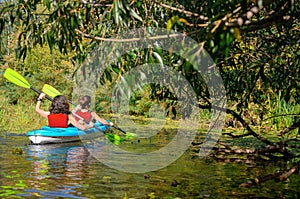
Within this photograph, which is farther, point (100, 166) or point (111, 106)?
point (111, 106)

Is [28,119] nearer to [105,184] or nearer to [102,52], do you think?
[105,184]

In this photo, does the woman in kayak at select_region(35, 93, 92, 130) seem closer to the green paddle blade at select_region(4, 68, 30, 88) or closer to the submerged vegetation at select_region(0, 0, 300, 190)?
the green paddle blade at select_region(4, 68, 30, 88)

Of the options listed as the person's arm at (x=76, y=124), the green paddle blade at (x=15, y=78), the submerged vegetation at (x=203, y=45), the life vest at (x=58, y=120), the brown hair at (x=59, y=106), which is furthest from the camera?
the green paddle blade at (x=15, y=78)

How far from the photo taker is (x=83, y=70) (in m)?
6.07

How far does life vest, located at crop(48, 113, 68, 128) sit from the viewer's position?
513 inches

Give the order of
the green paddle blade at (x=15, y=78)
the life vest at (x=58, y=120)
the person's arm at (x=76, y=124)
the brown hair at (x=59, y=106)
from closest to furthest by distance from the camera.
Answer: the life vest at (x=58, y=120) → the brown hair at (x=59, y=106) → the person's arm at (x=76, y=124) → the green paddle blade at (x=15, y=78)

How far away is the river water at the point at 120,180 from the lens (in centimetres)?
681

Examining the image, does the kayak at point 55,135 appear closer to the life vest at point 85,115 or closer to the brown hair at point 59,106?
the brown hair at point 59,106

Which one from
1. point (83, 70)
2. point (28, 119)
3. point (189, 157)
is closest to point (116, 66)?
point (83, 70)

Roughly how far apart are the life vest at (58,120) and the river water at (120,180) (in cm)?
232

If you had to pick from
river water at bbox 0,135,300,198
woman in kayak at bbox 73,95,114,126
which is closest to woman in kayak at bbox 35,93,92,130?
woman in kayak at bbox 73,95,114,126

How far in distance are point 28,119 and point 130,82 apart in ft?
41.9

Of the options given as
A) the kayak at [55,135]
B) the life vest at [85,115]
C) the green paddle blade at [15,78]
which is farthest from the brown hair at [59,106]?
the green paddle blade at [15,78]

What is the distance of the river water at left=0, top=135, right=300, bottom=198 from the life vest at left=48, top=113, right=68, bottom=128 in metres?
2.32
